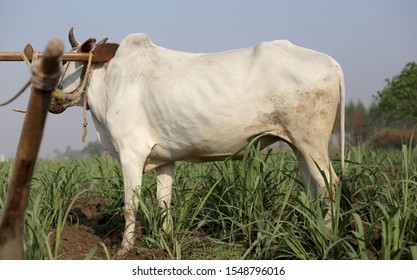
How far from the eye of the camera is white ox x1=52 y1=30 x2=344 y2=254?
3691 mm

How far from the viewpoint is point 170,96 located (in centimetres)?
396

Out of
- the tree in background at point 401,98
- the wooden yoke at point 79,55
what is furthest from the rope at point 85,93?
the tree in background at point 401,98

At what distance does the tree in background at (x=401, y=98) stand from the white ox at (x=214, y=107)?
26298 millimetres

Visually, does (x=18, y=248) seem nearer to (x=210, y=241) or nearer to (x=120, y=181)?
(x=210, y=241)

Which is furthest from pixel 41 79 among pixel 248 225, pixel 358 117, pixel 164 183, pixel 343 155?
pixel 358 117

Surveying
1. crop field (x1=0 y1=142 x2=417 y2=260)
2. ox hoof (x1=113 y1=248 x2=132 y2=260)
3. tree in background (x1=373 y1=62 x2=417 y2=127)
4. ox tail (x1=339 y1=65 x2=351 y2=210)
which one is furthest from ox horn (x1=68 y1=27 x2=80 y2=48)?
tree in background (x1=373 y1=62 x2=417 y2=127)

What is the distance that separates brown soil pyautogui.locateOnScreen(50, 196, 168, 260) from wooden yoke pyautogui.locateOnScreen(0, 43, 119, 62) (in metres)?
1.18

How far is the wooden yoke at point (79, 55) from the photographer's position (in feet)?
14.2

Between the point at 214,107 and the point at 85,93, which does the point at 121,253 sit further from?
the point at 85,93

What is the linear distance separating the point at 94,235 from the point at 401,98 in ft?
96.8

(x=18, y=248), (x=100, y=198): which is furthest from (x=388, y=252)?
(x=100, y=198)

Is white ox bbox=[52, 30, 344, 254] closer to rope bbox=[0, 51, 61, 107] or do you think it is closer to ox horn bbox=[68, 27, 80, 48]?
ox horn bbox=[68, 27, 80, 48]

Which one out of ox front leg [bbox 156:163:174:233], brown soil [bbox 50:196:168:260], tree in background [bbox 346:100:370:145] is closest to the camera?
brown soil [bbox 50:196:168:260]
